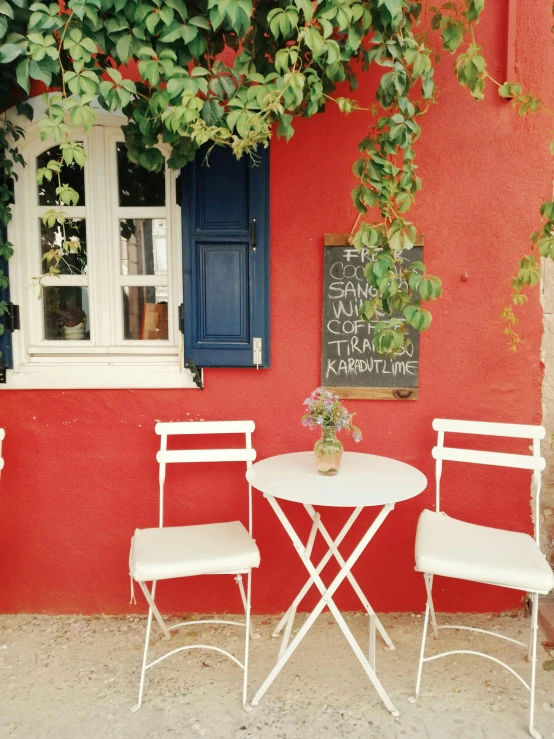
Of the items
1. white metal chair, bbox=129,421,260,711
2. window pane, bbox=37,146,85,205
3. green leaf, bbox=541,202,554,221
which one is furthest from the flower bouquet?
window pane, bbox=37,146,85,205

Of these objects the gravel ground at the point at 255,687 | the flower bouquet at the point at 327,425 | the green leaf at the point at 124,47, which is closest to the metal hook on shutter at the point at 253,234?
the flower bouquet at the point at 327,425

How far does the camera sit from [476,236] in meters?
2.99

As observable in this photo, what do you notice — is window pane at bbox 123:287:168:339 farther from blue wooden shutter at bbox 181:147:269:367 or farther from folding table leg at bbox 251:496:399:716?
folding table leg at bbox 251:496:399:716

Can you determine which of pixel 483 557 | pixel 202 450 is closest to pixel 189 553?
pixel 202 450

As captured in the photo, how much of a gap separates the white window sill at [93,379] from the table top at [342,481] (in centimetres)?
75

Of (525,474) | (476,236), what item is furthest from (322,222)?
(525,474)

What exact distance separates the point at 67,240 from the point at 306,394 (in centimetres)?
164

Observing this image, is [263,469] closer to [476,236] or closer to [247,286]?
[247,286]

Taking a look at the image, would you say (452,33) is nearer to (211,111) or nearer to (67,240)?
(211,111)

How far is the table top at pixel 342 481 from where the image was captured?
219cm

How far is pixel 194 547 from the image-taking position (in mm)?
2482

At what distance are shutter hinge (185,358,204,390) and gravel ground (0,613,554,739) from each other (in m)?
1.38

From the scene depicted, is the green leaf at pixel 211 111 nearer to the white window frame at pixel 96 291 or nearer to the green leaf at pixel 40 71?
the green leaf at pixel 40 71

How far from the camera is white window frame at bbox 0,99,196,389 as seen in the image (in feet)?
9.93
